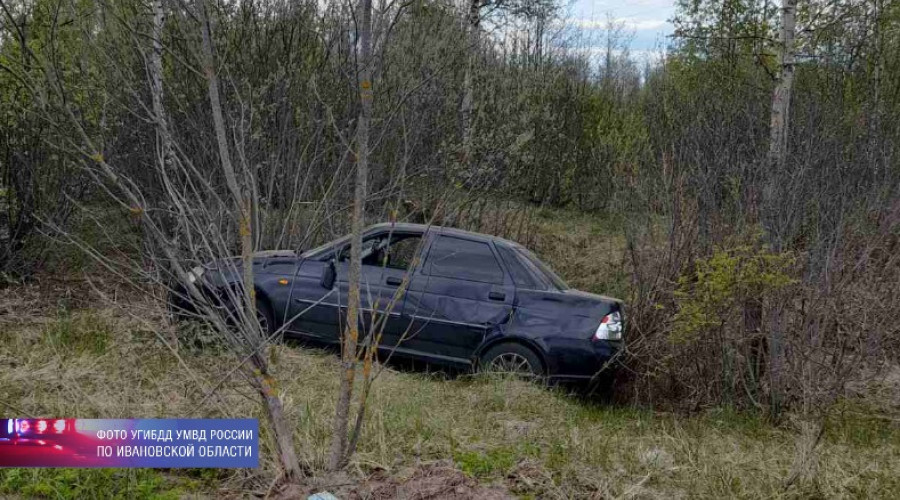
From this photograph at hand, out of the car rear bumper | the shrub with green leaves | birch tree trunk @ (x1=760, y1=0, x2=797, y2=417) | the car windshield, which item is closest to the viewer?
the shrub with green leaves

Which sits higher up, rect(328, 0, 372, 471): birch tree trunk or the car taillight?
rect(328, 0, 372, 471): birch tree trunk

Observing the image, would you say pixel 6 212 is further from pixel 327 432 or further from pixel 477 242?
pixel 327 432

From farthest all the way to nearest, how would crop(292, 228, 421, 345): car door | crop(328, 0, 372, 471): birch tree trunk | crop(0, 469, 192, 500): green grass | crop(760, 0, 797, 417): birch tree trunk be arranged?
crop(760, 0, 797, 417): birch tree trunk → crop(292, 228, 421, 345): car door → crop(0, 469, 192, 500): green grass → crop(328, 0, 372, 471): birch tree trunk

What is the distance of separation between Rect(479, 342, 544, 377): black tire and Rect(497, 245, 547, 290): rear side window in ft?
1.83

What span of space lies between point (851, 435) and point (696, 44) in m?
14.4

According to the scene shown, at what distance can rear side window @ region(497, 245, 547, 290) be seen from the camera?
22.7ft

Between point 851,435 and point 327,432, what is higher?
point 327,432

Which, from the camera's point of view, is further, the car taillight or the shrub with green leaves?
the car taillight

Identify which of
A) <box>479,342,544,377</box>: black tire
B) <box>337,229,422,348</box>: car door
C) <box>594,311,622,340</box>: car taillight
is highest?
<box>337,229,422,348</box>: car door

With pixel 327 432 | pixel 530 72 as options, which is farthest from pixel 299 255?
pixel 530 72

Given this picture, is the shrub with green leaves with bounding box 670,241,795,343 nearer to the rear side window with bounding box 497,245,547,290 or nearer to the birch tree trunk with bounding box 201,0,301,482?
the rear side window with bounding box 497,245,547,290

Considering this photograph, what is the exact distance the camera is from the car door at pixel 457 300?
22.4ft

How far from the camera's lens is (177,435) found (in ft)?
12.3

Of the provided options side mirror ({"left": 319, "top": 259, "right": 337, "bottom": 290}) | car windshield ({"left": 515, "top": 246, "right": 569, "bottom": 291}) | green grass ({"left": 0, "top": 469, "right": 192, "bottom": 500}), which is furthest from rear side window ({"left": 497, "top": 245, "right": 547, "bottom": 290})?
green grass ({"left": 0, "top": 469, "right": 192, "bottom": 500})
